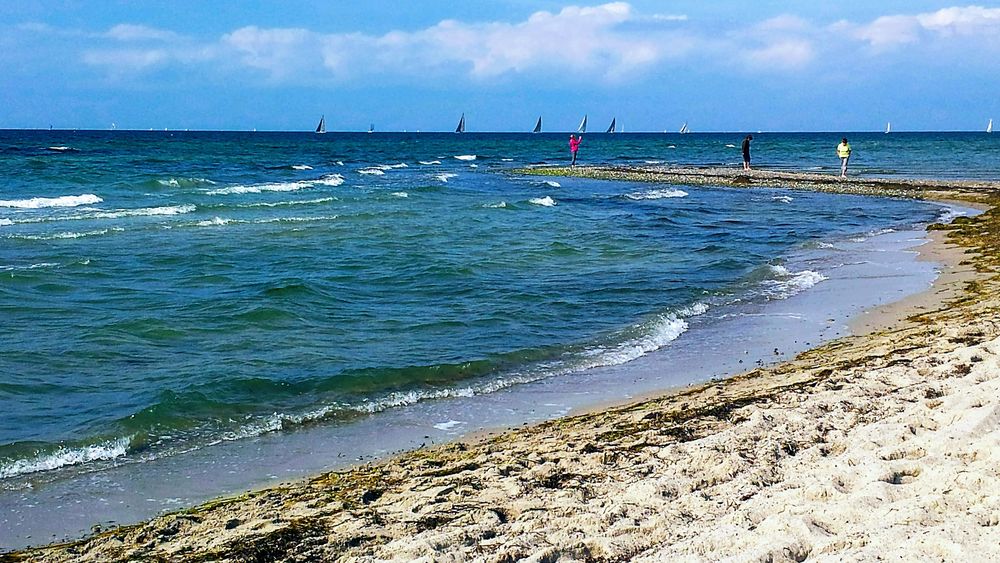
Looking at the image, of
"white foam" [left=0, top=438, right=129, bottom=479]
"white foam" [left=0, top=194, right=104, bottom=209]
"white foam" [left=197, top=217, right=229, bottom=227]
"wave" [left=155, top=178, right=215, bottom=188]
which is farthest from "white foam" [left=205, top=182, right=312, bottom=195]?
"white foam" [left=0, top=438, right=129, bottom=479]

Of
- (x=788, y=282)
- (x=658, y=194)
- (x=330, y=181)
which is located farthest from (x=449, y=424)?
(x=330, y=181)

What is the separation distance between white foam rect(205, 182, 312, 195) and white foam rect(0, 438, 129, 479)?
2792 cm

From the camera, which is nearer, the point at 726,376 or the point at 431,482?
the point at 431,482

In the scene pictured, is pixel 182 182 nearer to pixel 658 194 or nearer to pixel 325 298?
pixel 658 194

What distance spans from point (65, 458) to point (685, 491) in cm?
489

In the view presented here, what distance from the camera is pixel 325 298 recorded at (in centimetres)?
1334

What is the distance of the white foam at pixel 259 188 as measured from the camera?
34.6 m

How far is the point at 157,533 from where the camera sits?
17.7 ft

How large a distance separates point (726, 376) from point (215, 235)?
15067 mm

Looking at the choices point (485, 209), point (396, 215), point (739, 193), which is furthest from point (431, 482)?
point (739, 193)

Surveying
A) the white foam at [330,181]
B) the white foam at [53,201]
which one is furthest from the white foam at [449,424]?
the white foam at [330,181]

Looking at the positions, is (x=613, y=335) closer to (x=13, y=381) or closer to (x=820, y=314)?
(x=820, y=314)

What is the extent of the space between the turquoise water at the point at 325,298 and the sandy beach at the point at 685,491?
2.01m

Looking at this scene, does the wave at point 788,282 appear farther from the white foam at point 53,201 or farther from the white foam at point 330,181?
the white foam at point 330,181
